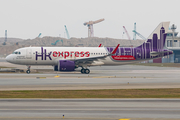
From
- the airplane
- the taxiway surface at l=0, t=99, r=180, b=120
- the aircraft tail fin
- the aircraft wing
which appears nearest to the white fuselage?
the airplane

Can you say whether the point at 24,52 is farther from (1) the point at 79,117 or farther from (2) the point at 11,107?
(1) the point at 79,117

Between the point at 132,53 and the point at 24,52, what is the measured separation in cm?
1967

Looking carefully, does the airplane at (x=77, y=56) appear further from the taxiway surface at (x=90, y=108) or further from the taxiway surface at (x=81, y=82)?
the taxiway surface at (x=90, y=108)

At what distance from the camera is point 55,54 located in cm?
4806

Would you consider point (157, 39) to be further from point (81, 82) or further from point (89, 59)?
point (81, 82)

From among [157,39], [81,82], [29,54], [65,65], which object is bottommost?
[81,82]

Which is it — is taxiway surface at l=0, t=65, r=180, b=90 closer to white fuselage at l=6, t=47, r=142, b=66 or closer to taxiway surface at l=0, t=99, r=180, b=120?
white fuselage at l=6, t=47, r=142, b=66

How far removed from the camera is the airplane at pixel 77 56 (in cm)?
4753

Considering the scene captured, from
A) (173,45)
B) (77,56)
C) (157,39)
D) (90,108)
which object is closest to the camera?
(90,108)

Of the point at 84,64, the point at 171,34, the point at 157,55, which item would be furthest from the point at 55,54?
the point at 171,34

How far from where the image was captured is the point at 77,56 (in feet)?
161

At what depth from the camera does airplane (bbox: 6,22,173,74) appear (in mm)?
47531

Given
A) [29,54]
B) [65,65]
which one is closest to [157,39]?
[65,65]

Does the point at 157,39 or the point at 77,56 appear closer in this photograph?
the point at 77,56
